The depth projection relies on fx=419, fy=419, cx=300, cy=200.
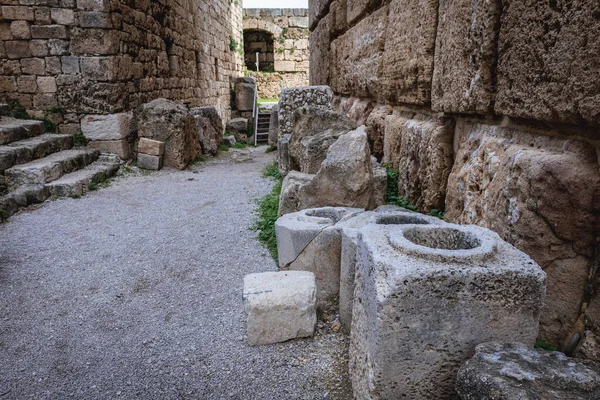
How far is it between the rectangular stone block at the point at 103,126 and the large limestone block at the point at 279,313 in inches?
201

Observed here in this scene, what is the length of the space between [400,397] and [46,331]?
1.92m

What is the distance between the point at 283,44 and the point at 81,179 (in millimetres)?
12785

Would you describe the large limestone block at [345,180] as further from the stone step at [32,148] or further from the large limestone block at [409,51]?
the stone step at [32,148]

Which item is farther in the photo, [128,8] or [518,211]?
[128,8]

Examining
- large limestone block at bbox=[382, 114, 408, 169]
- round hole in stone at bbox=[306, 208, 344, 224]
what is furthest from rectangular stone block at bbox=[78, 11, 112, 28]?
round hole in stone at bbox=[306, 208, 344, 224]

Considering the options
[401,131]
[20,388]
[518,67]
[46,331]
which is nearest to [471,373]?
[518,67]

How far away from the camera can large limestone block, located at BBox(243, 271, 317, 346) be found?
2057mm

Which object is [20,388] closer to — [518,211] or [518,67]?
[518,211]

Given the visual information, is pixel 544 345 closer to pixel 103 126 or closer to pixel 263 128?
pixel 103 126

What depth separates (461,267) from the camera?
1303mm

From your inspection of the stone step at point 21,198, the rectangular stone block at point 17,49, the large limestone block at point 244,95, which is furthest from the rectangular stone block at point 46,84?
the large limestone block at point 244,95

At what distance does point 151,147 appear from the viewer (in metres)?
6.51

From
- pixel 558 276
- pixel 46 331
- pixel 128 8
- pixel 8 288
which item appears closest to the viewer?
pixel 558 276

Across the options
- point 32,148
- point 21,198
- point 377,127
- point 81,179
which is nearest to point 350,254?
point 377,127
